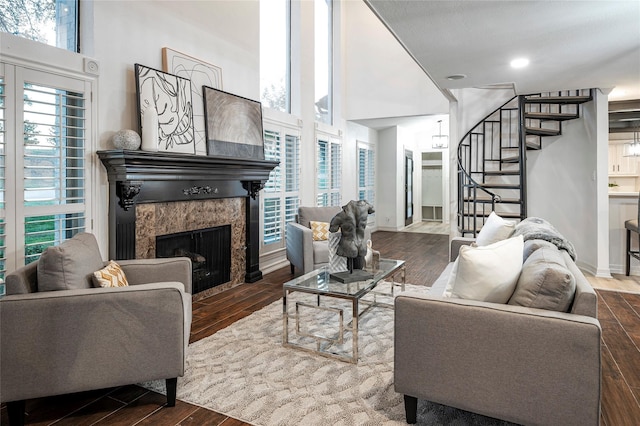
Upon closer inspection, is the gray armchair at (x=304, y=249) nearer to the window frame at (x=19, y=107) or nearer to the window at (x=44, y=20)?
the window frame at (x=19, y=107)

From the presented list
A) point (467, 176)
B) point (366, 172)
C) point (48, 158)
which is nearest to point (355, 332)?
point (48, 158)

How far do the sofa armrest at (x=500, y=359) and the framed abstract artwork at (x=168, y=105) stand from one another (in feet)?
8.82

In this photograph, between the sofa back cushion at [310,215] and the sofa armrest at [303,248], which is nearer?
the sofa armrest at [303,248]

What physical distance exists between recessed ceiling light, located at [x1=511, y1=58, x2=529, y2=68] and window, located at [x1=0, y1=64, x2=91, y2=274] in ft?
12.4

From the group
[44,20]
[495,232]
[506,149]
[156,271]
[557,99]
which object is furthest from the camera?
[506,149]

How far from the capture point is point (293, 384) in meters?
2.29

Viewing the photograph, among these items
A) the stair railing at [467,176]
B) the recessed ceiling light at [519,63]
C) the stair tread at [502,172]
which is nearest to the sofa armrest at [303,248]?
the stair railing at [467,176]

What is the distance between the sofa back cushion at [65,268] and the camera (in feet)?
6.48

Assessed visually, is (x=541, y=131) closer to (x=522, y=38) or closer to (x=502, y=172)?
(x=502, y=172)

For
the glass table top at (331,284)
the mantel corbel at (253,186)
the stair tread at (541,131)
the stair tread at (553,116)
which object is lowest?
the glass table top at (331,284)

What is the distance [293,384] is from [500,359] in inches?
45.7

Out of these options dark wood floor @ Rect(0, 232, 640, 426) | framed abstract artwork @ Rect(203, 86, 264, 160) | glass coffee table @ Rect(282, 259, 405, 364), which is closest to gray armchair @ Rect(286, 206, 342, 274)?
dark wood floor @ Rect(0, 232, 640, 426)

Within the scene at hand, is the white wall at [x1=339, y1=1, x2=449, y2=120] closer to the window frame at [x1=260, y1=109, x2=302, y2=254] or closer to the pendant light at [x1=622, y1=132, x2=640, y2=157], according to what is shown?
the window frame at [x1=260, y1=109, x2=302, y2=254]

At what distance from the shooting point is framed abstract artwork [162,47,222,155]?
3.74 metres
